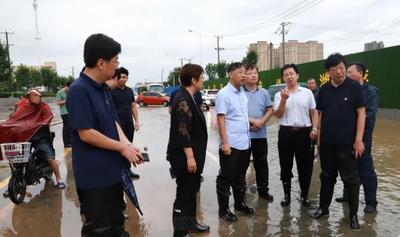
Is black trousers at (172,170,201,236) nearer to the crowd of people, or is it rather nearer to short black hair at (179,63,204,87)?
the crowd of people

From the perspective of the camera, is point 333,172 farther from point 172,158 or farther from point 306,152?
point 172,158

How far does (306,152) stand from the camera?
571 centimetres

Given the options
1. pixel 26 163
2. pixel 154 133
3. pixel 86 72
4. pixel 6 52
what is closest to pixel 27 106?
pixel 26 163

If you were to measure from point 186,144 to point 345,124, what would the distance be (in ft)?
6.19

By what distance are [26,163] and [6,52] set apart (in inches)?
1870

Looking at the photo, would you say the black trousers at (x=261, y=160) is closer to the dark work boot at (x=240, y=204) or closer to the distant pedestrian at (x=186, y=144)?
the dark work boot at (x=240, y=204)

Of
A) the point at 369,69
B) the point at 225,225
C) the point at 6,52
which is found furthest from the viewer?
the point at 6,52

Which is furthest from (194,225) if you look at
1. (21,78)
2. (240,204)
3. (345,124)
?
(21,78)

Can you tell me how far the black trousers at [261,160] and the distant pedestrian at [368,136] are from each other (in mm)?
1274

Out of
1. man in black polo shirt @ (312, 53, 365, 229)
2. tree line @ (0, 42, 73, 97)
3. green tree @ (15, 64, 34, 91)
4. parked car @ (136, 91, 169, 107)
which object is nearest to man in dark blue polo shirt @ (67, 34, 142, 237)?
man in black polo shirt @ (312, 53, 365, 229)

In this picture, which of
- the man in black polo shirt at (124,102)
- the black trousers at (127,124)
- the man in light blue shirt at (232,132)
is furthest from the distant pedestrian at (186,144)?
the black trousers at (127,124)

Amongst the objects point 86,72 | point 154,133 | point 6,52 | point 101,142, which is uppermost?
point 6,52

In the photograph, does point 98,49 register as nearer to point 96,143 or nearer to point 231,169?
point 96,143

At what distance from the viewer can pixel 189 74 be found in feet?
14.6
